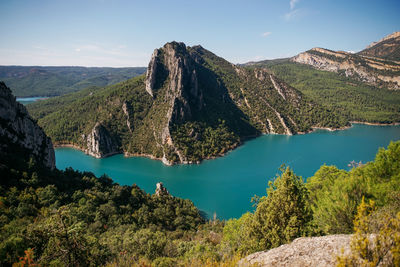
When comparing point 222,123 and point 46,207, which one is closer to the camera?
point 46,207

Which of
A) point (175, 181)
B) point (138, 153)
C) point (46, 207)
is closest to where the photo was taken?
point (46, 207)

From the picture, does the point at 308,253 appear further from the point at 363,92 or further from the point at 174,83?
the point at 363,92

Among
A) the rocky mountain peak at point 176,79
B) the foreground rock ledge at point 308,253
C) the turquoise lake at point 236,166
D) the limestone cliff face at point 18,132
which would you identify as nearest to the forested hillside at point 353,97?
the turquoise lake at point 236,166

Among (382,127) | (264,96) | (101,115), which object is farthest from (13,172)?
(382,127)

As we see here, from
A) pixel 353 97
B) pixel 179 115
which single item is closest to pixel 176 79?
pixel 179 115

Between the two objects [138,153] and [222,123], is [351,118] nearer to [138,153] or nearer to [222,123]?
[222,123]

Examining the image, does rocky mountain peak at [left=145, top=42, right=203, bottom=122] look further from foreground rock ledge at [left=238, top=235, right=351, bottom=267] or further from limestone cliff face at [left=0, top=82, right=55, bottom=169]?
foreground rock ledge at [left=238, top=235, right=351, bottom=267]
